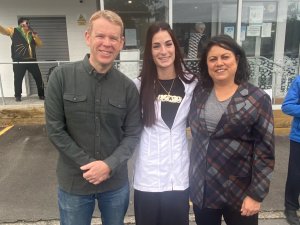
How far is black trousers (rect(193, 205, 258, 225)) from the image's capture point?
6.98 ft

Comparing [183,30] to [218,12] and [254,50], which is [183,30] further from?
[254,50]

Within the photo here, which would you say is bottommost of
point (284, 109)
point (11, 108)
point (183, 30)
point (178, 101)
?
point (11, 108)

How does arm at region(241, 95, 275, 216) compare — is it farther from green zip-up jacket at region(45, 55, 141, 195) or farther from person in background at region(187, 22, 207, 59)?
person in background at region(187, 22, 207, 59)

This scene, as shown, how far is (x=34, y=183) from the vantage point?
13.9ft

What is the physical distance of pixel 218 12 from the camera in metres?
7.09

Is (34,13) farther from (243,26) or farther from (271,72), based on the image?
(271,72)

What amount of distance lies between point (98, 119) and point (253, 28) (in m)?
5.93

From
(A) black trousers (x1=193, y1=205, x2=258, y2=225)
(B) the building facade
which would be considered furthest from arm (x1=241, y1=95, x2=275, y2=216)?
(B) the building facade

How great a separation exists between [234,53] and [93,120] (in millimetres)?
1004

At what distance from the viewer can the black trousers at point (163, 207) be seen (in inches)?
89.4

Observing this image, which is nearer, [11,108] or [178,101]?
[178,101]

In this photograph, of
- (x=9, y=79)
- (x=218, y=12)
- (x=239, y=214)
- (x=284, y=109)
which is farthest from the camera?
(x=9, y=79)

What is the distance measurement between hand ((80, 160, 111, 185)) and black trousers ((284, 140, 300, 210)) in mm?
2051

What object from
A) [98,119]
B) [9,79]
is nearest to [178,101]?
A: [98,119]
